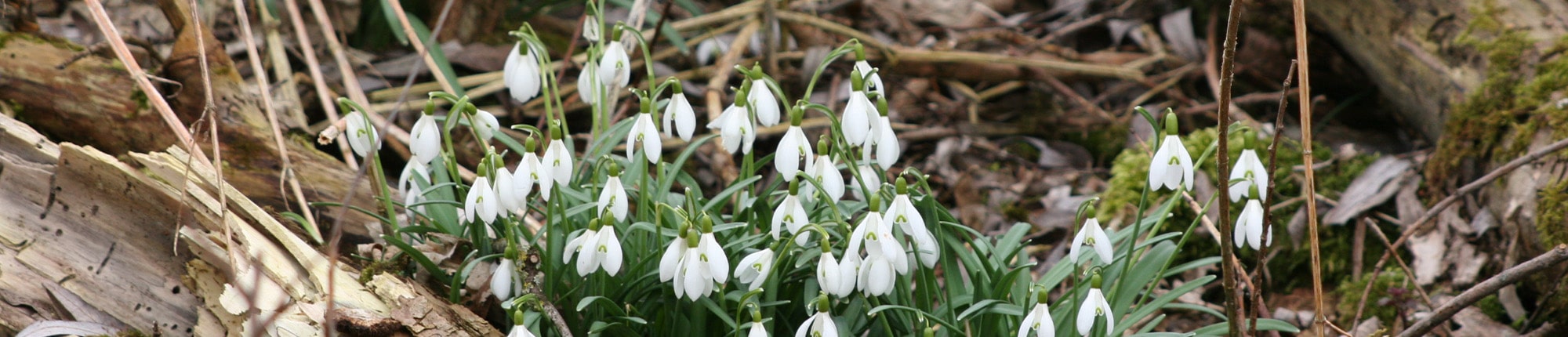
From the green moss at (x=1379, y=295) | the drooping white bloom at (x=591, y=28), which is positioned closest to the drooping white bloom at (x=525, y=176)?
the drooping white bloom at (x=591, y=28)

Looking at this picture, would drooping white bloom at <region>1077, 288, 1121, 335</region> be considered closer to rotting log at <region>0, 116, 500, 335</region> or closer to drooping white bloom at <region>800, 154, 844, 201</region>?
drooping white bloom at <region>800, 154, 844, 201</region>

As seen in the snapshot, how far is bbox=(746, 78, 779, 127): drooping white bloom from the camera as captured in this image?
1757mm

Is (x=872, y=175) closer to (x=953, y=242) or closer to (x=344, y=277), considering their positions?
(x=953, y=242)

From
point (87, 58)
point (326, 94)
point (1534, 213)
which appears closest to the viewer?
point (1534, 213)

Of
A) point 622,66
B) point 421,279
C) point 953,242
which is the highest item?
point 622,66

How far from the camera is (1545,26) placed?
2.79 meters

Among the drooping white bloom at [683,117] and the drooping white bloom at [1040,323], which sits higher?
the drooping white bloom at [683,117]

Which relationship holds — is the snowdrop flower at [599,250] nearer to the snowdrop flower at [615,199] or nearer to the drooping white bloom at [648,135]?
the snowdrop flower at [615,199]

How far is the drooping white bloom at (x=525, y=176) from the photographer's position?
1621 mm

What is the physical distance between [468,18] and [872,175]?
228cm

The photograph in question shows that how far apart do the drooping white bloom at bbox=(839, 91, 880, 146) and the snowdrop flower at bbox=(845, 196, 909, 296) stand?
5.7 inches

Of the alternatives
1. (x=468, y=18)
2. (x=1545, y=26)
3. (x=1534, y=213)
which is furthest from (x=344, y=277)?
(x=1545, y=26)

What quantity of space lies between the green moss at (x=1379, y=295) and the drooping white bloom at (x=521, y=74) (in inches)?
74.7

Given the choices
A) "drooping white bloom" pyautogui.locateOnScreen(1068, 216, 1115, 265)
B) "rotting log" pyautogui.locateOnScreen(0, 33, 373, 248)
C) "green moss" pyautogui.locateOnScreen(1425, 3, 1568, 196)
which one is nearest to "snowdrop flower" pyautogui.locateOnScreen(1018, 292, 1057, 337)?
"drooping white bloom" pyautogui.locateOnScreen(1068, 216, 1115, 265)
